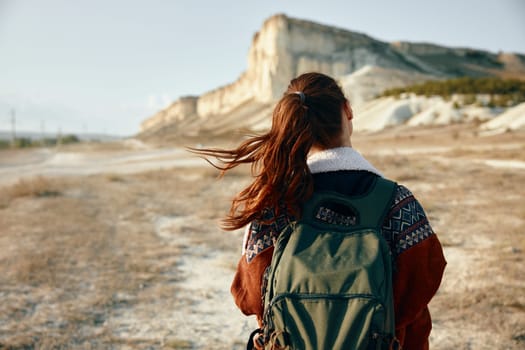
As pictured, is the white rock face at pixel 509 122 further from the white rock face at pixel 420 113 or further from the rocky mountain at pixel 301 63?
the rocky mountain at pixel 301 63

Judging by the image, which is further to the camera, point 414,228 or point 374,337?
point 414,228

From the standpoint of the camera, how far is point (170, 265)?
231 inches

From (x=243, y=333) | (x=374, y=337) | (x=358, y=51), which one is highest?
(x=358, y=51)

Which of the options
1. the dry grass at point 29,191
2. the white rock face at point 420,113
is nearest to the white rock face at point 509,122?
the white rock face at point 420,113

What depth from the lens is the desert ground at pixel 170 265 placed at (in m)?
3.90

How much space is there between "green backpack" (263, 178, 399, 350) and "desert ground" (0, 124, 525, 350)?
0.84 meters

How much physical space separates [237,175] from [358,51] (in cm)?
5235

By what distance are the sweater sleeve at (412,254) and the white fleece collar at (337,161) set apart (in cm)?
16

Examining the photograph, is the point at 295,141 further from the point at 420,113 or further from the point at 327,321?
the point at 420,113

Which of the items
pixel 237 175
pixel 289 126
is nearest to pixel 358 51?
pixel 237 175

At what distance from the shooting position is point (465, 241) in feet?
20.6

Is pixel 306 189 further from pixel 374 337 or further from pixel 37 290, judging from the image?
pixel 37 290

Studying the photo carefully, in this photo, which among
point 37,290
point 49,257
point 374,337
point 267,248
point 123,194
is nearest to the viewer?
point 374,337

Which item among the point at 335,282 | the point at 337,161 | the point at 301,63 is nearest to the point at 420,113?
the point at 301,63
